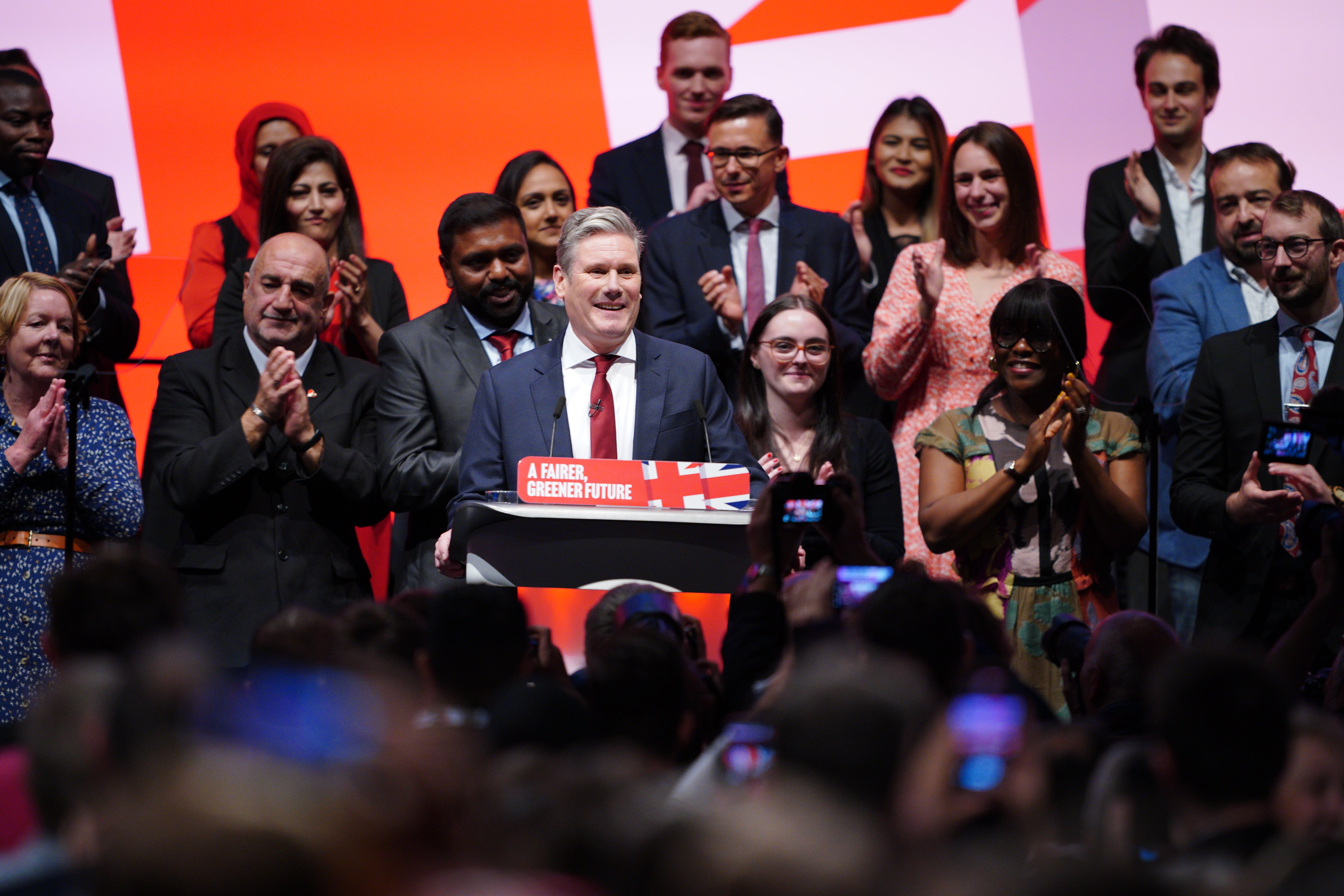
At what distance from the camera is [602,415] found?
3195mm

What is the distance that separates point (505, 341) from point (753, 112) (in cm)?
105

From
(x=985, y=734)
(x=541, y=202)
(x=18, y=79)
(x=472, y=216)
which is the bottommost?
(x=985, y=734)

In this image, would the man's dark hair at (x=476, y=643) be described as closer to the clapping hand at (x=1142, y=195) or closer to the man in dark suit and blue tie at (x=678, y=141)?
the man in dark suit and blue tie at (x=678, y=141)

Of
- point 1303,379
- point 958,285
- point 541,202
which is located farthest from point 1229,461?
point 541,202

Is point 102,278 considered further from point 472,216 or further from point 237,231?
point 472,216

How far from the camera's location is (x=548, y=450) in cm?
315

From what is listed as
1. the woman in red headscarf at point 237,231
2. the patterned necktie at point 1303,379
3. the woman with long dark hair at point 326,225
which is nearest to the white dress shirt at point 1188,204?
the patterned necktie at point 1303,379

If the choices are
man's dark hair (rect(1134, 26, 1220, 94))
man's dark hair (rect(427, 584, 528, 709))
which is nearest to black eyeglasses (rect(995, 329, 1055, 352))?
man's dark hair (rect(1134, 26, 1220, 94))

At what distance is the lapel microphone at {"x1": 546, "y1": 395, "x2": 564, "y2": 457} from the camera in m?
3.02

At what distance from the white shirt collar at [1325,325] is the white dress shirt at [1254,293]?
1.49 ft

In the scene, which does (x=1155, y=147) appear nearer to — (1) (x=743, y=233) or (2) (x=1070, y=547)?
(1) (x=743, y=233)

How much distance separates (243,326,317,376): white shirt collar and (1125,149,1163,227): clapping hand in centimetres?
254

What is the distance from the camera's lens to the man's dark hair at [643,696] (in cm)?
184

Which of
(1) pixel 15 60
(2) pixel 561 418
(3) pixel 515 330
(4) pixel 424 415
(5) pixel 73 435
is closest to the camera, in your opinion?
(2) pixel 561 418
